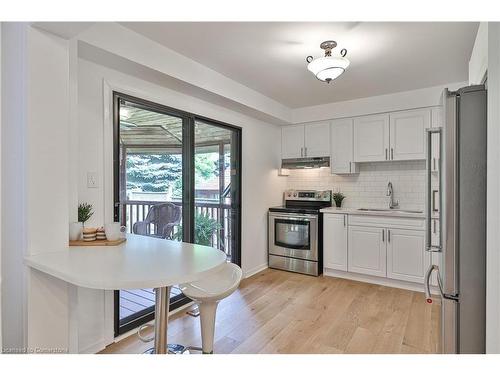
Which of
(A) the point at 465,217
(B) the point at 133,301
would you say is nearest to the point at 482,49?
(A) the point at 465,217

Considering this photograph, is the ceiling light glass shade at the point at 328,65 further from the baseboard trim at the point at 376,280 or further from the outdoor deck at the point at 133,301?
the baseboard trim at the point at 376,280

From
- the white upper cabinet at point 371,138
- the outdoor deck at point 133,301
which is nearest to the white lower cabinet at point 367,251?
the white upper cabinet at point 371,138

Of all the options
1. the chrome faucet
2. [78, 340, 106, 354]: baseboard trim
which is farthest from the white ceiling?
[78, 340, 106, 354]: baseboard trim

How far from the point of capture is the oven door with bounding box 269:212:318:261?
13.2 feet

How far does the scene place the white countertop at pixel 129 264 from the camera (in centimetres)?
117

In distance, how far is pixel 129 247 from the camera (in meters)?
1.75

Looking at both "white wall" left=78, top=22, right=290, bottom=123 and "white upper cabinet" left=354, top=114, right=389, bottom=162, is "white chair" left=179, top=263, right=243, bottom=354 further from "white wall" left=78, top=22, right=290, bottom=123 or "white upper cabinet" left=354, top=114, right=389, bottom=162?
"white upper cabinet" left=354, top=114, right=389, bottom=162

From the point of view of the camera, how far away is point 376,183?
4.12 meters

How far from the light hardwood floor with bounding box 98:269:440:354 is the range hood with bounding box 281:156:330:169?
1.66 m

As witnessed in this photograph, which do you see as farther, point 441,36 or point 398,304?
point 398,304
